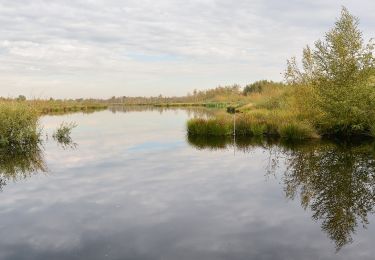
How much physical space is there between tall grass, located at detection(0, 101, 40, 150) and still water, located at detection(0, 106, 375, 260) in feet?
10.0

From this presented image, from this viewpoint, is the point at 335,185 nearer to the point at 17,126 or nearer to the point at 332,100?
the point at 332,100

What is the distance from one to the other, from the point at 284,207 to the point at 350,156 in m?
9.19

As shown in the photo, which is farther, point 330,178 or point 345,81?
point 345,81

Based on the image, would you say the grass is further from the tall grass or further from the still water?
the tall grass

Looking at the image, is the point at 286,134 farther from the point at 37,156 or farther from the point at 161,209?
the point at 161,209

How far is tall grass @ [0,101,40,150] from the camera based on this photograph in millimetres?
21875

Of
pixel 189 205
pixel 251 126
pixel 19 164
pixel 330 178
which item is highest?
pixel 251 126

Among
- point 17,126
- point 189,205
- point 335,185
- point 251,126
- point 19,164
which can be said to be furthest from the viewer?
point 251,126

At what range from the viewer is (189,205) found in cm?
1091

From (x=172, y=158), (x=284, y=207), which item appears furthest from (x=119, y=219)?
(x=172, y=158)

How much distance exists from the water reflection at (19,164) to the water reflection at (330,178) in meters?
8.90

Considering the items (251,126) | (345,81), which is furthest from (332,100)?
(251,126)

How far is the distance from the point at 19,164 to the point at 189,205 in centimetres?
Result: 972

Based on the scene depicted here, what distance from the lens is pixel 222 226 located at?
30.1 ft
